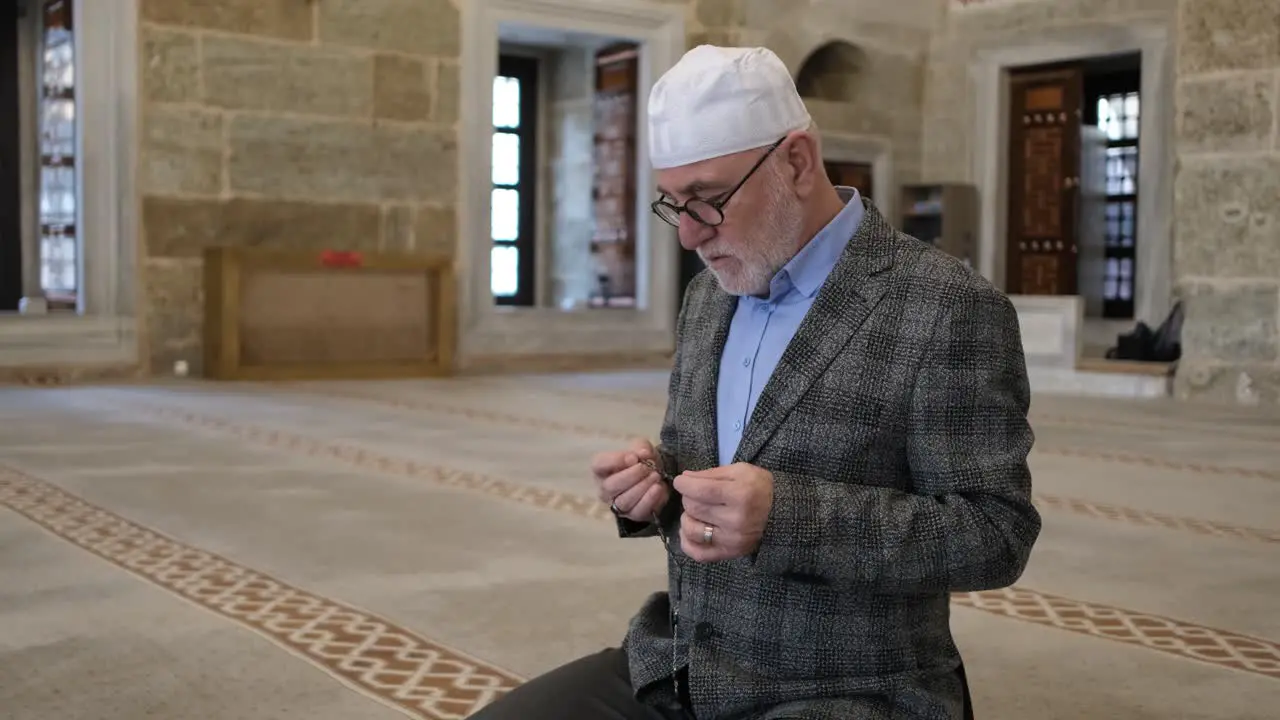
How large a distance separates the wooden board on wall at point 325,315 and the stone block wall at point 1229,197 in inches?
187

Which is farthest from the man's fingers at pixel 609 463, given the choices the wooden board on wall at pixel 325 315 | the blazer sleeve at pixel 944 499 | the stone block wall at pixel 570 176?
the stone block wall at pixel 570 176

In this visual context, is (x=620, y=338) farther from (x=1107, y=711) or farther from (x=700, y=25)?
(x=1107, y=711)

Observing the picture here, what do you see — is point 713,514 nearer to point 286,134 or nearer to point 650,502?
point 650,502

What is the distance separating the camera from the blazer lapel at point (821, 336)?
143 centimetres

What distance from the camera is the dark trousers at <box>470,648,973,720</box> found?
1539 millimetres

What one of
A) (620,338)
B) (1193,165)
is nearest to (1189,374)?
(1193,165)

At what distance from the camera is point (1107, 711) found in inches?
92.7

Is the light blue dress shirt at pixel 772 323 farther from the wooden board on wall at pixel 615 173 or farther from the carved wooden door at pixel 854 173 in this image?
the carved wooden door at pixel 854 173

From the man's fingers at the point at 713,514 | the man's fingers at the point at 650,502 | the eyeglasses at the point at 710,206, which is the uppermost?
the eyeglasses at the point at 710,206

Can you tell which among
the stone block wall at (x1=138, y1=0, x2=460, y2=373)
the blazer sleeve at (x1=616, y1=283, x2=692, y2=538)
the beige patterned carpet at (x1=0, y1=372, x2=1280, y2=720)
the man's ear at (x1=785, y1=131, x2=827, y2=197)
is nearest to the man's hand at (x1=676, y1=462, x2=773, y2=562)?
the blazer sleeve at (x1=616, y1=283, x2=692, y2=538)

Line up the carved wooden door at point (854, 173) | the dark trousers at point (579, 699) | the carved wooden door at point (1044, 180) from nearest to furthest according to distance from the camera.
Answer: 1. the dark trousers at point (579, 699)
2. the carved wooden door at point (1044, 180)
3. the carved wooden door at point (854, 173)

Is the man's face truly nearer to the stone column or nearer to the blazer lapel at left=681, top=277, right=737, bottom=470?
the blazer lapel at left=681, top=277, right=737, bottom=470

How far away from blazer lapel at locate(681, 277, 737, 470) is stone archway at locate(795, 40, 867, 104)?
10.5 metres

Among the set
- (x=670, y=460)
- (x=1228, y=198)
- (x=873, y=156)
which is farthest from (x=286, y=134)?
(x=670, y=460)
